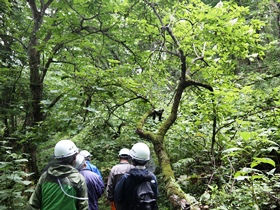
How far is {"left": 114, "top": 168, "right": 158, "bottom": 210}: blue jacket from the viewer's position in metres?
3.23

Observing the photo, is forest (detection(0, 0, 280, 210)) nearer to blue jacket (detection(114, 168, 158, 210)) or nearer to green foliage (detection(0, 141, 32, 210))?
green foliage (detection(0, 141, 32, 210))

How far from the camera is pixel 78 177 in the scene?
300cm

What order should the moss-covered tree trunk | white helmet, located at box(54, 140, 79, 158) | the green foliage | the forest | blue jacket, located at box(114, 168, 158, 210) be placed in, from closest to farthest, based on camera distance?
white helmet, located at box(54, 140, 79, 158)
blue jacket, located at box(114, 168, 158, 210)
the moss-covered tree trunk
the green foliage
the forest

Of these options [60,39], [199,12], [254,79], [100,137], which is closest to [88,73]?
[60,39]

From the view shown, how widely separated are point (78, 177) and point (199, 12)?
4056mm

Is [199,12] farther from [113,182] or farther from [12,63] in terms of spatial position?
[12,63]

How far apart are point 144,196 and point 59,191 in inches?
42.0

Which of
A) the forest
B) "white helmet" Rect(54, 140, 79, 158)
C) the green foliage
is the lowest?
the green foliage

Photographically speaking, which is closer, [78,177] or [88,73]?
[78,177]

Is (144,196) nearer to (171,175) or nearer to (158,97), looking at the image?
(171,175)

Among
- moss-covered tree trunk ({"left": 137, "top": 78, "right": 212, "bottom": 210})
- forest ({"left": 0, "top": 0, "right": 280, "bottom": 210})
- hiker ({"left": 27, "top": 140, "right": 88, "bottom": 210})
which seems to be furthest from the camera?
forest ({"left": 0, "top": 0, "right": 280, "bottom": 210})

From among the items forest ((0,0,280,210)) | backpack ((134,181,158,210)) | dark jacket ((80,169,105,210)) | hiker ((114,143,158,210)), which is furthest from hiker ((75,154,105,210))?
backpack ((134,181,158,210))

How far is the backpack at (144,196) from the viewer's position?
3.16 meters

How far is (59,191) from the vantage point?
9.48ft
